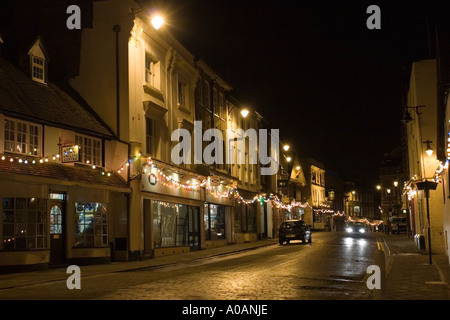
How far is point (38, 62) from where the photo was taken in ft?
74.8

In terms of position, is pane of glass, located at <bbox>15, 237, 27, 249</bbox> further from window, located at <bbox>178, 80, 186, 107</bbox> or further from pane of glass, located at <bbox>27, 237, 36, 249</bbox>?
window, located at <bbox>178, 80, 186, 107</bbox>

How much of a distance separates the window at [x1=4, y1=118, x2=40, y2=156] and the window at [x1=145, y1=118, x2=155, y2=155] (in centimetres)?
726

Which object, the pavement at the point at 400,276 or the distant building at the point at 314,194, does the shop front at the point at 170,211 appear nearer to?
the pavement at the point at 400,276

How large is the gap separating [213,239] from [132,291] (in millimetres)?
22882

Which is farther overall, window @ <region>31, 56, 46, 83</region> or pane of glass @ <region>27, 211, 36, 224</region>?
window @ <region>31, 56, 46, 83</region>

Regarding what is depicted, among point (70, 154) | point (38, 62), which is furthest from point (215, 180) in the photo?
point (70, 154)

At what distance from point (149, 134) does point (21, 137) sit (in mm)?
8420

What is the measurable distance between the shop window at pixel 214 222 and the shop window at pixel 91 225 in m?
12.0

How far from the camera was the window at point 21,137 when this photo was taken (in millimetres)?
18734

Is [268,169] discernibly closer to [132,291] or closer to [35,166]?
[35,166]

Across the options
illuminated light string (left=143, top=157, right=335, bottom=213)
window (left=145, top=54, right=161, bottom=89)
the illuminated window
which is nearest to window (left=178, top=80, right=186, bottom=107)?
the illuminated window

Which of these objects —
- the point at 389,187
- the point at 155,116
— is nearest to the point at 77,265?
the point at 155,116

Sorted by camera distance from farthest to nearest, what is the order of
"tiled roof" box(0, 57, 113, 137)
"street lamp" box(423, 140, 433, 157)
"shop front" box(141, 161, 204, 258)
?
"shop front" box(141, 161, 204, 258)
"street lamp" box(423, 140, 433, 157)
"tiled roof" box(0, 57, 113, 137)

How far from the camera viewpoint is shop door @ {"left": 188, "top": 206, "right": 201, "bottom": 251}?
3152cm
